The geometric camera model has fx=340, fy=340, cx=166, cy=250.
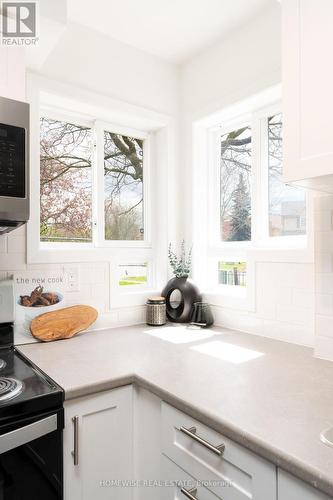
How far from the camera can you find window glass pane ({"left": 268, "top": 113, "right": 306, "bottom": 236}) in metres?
1.74

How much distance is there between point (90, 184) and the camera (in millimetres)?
2076

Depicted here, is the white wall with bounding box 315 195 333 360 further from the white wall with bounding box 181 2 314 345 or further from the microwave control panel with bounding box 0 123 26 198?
the microwave control panel with bounding box 0 123 26 198

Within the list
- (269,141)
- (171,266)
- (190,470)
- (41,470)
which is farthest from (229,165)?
(41,470)

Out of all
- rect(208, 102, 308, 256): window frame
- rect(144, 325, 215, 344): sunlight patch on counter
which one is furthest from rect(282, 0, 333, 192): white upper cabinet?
rect(144, 325, 215, 344): sunlight patch on counter

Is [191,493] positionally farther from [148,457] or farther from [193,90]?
[193,90]

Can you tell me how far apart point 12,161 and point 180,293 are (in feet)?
4.03

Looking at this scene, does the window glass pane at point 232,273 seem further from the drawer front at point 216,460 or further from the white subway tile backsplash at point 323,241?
the drawer front at point 216,460

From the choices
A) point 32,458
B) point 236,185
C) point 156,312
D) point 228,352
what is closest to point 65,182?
point 156,312

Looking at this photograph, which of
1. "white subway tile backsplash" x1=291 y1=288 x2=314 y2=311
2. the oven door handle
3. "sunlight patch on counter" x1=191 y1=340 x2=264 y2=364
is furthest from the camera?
"white subway tile backsplash" x1=291 y1=288 x2=314 y2=311

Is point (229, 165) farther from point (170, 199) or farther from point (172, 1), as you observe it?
point (172, 1)

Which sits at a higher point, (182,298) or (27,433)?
(182,298)

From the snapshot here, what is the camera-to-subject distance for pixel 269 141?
1886 millimetres

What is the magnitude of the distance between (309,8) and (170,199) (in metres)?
1.32

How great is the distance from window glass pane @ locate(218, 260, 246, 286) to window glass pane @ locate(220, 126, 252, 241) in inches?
6.3
